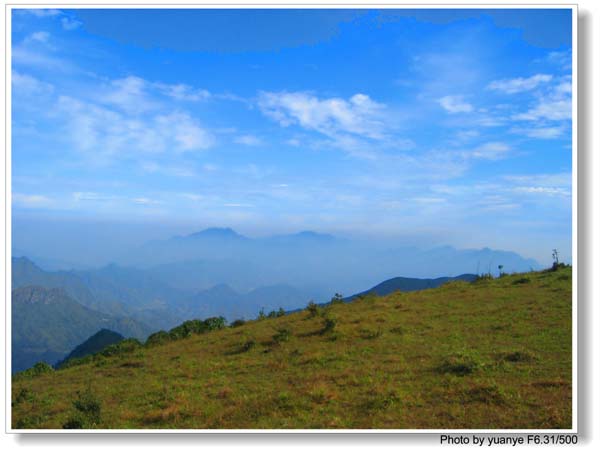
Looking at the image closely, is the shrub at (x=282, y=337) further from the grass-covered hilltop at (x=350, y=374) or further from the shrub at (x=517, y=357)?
the shrub at (x=517, y=357)

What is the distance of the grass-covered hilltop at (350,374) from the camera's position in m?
9.12

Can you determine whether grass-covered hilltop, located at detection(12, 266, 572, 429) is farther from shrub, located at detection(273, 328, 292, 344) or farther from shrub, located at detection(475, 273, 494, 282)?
shrub, located at detection(475, 273, 494, 282)

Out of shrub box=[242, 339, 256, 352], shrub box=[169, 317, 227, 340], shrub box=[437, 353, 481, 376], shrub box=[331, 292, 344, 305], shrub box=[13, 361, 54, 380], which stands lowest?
shrub box=[13, 361, 54, 380]

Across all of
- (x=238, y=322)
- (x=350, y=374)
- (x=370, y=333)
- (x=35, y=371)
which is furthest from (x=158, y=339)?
(x=350, y=374)

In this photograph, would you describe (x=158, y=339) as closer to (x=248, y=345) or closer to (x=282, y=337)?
(x=248, y=345)

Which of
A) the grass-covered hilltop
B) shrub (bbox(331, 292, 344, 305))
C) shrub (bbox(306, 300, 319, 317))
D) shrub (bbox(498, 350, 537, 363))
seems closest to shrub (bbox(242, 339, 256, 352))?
the grass-covered hilltop

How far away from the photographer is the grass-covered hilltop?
9.12 metres

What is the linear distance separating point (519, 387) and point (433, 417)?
9.31 ft

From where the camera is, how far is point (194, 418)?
962cm

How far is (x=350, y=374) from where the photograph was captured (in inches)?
468

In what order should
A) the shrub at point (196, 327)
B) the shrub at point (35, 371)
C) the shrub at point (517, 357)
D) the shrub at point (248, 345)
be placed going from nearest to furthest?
the shrub at point (517, 357) < the shrub at point (248, 345) < the shrub at point (35, 371) < the shrub at point (196, 327)

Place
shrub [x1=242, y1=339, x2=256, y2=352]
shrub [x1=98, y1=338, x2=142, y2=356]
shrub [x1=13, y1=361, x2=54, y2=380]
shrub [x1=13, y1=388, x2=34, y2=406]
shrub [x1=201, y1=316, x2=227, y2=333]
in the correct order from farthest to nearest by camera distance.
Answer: shrub [x1=201, y1=316, x2=227, y2=333] < shrub [x1=98, y1=338, x2=142, y2=356] < shrub [x1=13, y1=361, x2=54, y2=380] < shrub [x1=242, y1=339, x2=256, y2=352] < shrub [x1=13, y1=388, x2=34, y2=406]

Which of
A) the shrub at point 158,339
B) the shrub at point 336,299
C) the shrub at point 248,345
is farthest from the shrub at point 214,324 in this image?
the shrub at point 248,345
